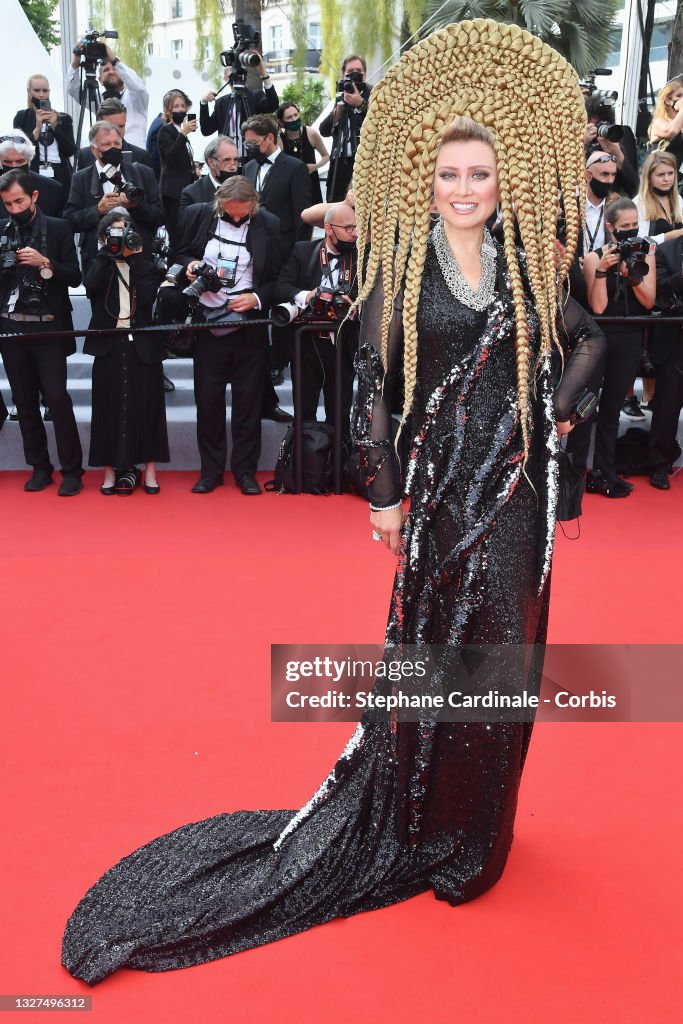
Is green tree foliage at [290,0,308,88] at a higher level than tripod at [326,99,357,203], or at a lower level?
higher

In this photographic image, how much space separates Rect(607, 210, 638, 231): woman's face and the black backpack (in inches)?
74.3

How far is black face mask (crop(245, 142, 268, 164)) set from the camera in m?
7.39

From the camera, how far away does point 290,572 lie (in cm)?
494

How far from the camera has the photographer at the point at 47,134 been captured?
820 cm

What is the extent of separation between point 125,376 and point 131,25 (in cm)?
990

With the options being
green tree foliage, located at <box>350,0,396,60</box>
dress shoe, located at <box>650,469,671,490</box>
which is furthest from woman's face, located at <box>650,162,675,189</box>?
green tree foliage, located at <box>350,0,396,60</box>

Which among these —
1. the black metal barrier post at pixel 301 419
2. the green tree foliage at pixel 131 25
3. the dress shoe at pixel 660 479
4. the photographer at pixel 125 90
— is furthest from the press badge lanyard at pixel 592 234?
the green tree foliage at pixel 131 25

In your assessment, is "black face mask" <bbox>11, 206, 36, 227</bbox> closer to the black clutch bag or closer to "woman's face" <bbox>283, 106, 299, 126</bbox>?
"woman's face" <bbox>283, 106, 299, 126</bbox>

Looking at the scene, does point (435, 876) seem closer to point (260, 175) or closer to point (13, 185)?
point (13, 185)

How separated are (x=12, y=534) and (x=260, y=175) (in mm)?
3270

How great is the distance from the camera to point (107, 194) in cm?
618

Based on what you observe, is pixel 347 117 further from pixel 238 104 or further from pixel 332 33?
pixel 332 33

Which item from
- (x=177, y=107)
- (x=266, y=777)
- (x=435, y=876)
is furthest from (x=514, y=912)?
(x=177, y=107)

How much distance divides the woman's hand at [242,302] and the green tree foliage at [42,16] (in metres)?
26.5
